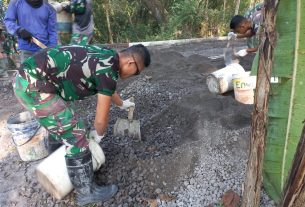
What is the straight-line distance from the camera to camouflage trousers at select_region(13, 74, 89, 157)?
2.83 m

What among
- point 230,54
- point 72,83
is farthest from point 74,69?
point 230,54

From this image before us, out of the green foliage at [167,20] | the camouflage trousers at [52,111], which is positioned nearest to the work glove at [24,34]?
the camouflage trousers at [52,111]

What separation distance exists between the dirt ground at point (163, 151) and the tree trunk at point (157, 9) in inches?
336

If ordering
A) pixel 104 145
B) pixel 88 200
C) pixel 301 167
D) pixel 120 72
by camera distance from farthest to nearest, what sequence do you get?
1. pixel 104 145
2. pixel 88 200
3. pixel 120 72
4. pixel 301 167

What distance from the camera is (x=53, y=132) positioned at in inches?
115

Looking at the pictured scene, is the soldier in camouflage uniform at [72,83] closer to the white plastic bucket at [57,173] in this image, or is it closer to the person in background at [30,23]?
the white plastic bucket at [57,173]

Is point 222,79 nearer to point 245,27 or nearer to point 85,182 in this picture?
point 245,27

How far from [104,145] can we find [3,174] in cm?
114

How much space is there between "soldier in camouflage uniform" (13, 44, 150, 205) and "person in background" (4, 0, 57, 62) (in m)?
1.81

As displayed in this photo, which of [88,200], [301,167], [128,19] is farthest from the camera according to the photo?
[128,19]

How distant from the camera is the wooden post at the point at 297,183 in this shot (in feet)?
5.25

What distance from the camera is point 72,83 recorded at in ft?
9.38

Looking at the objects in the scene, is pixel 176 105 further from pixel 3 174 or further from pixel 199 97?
pixel 3 174

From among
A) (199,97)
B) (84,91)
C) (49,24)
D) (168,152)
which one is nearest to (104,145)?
(168,152)
